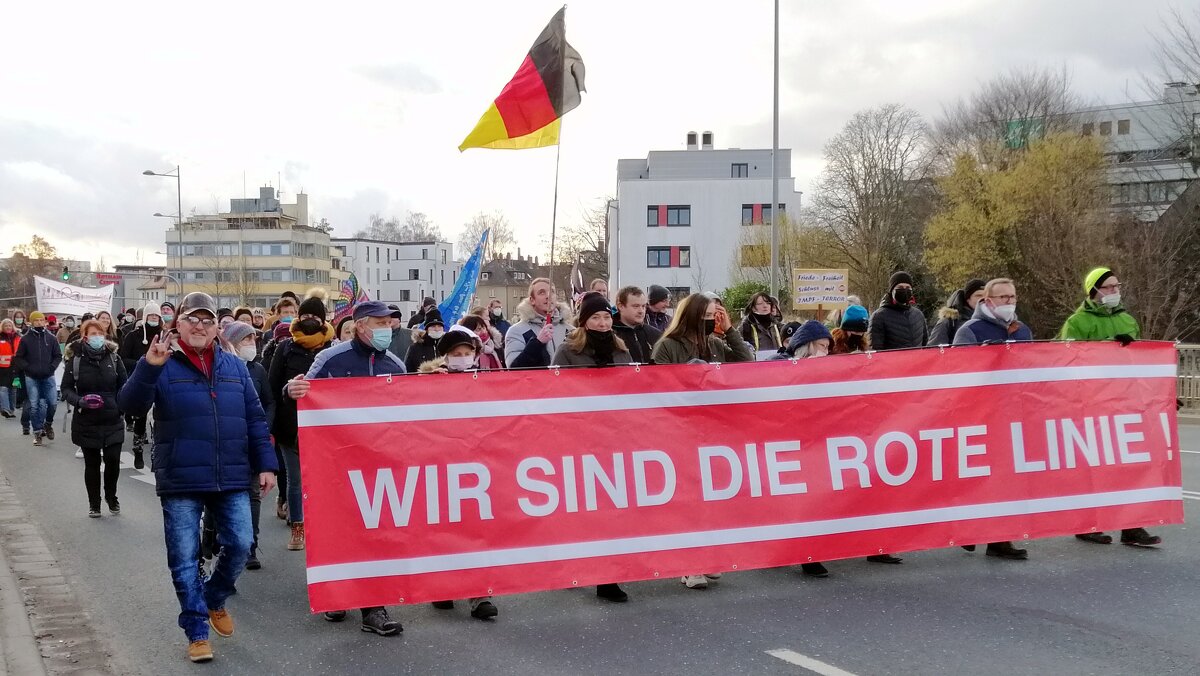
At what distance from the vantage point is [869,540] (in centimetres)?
717

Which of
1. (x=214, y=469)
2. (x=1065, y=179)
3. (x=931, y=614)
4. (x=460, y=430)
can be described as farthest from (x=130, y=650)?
(x=1065, y=179)

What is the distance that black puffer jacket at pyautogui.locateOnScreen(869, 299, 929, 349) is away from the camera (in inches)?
384

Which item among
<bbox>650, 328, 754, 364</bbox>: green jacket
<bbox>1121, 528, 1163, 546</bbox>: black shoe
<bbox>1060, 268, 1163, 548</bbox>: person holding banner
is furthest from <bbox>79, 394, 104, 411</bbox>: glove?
<bbox>1121, 528, 1163, 546</bbox>: black shoe

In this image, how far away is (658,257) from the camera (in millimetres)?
75688

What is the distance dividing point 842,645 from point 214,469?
3519mm

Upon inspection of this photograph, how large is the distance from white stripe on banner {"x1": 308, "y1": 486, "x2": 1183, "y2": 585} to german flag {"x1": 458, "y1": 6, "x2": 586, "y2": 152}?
Result: 4.51 metres

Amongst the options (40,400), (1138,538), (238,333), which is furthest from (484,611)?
(40,400)

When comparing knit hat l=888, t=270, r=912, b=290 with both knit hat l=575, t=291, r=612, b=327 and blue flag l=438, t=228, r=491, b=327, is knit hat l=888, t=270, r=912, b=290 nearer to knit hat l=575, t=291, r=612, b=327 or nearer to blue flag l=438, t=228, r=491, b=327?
knit hat l=575, t=291, r=612, b=327

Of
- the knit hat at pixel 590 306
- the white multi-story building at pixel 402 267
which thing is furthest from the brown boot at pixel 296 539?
the white multi-story building at pixel 402 267

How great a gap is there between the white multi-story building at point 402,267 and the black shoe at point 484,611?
137 m

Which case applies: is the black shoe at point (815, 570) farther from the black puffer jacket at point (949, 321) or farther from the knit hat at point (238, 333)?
the knit hat at point (238, 333)

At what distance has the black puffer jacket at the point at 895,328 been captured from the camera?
32.0 feet

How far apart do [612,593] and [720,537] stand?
78cm

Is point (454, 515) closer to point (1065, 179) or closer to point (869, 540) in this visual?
point (869, 540)
